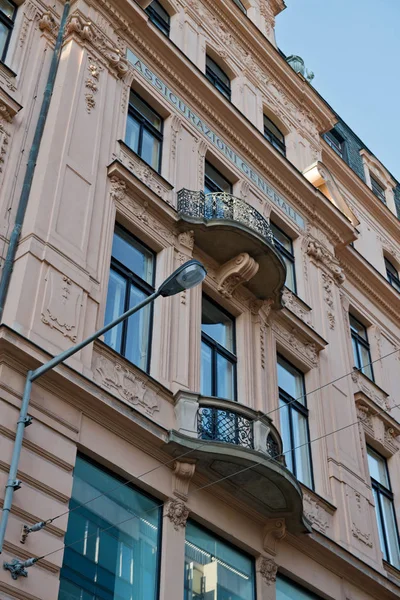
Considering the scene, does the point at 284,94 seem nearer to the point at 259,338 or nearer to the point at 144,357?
the point at 259,338

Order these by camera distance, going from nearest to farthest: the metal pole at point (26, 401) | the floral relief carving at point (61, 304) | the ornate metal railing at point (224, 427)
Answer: the metal pole at point (26, 401)
the floral relief carving at point (61, 304)
the ornate metal railing at point (224, 427)

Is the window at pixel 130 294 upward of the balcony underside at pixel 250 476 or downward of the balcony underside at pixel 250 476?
upward

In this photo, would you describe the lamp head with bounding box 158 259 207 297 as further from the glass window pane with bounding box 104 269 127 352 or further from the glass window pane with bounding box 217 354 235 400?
the glass window pane with bounding box 217 354 235 400

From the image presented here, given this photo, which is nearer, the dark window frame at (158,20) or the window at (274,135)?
the dark window frame at (158,20)

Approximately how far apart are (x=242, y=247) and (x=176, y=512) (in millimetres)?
6437

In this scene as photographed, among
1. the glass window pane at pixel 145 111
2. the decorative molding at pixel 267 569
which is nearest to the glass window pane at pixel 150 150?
the glass window pane at pixel 145 111

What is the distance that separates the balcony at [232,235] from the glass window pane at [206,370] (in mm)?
2013

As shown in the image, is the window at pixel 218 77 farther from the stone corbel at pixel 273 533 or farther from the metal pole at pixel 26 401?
the metal pole at pixel 26 401

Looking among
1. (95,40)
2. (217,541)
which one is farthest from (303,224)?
(217,541)

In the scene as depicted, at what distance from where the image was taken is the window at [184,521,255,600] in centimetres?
1377

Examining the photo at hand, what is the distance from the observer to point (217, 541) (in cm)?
1461

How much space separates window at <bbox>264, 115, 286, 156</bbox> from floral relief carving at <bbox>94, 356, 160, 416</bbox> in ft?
41.9

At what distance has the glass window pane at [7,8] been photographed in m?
17.7

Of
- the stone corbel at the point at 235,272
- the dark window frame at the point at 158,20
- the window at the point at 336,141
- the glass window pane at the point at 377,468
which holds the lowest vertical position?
the glass window pane at the point at 377,468
